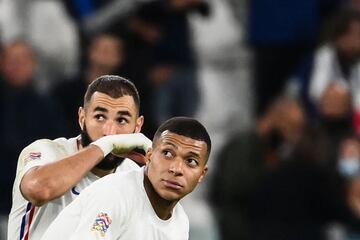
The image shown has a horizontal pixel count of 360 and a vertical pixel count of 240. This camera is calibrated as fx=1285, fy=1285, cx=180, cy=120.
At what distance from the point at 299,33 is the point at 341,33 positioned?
913 millimetres

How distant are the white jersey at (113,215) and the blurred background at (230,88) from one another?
14.0ft

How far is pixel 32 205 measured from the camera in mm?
6395

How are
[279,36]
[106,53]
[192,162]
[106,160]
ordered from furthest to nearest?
[279,36], [106,53], [106,160], [192,162]

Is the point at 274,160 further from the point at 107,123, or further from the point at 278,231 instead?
the point at 107,123

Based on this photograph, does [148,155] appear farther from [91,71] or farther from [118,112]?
[91,71]

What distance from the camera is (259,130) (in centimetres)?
1065

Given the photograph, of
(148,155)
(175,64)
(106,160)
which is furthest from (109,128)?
(175,64)

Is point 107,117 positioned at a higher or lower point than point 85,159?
higher

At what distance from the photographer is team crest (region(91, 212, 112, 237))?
17.9 ft

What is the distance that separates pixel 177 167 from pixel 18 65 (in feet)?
16.1

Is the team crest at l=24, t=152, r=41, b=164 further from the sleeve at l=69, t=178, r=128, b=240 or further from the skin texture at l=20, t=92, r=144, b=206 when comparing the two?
the sleeve at l=69, t=178, r=128, b=240

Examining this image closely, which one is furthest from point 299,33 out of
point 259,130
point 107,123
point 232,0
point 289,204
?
point 107,123

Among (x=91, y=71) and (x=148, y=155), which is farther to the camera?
(x=91, y=71)

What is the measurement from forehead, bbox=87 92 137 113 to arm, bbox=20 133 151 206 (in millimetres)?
Answer: 180
